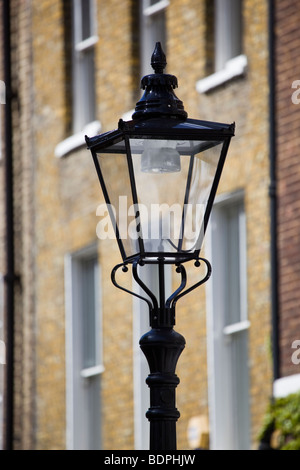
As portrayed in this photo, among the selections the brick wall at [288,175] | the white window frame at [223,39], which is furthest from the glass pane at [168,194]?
the white window frame at [223,39]

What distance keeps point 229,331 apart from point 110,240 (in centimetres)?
255

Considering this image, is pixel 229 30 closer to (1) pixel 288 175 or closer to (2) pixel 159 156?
(1) pixel 288 175

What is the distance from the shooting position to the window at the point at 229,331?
13992mm

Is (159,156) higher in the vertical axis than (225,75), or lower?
lower

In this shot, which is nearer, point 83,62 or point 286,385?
point 286,385

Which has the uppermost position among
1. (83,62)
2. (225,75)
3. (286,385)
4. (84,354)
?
(83,62)

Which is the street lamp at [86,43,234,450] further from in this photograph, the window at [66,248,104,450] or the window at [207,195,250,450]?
the window at [66,248,104,450]

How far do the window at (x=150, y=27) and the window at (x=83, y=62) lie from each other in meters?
1.04

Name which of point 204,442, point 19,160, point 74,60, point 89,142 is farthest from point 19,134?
point 89,142

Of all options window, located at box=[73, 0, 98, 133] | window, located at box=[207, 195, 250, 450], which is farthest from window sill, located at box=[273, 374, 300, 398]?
window, located at box=[73, 0, 98, 133]

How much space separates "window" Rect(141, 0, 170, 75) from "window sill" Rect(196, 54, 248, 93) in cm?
153

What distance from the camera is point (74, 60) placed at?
1792 cm

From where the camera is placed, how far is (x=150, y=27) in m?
16.4

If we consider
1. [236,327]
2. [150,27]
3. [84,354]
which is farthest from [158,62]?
[84,354]
